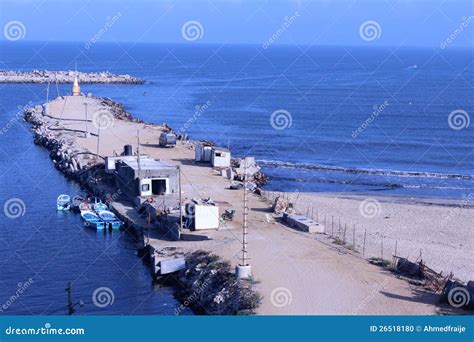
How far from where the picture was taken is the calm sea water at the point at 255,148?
22.1 metres

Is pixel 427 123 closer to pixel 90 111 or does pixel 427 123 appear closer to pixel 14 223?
pixel 90 111

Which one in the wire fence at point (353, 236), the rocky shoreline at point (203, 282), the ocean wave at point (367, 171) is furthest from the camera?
the ocean wave at point (367, 171)

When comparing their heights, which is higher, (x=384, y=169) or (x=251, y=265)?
(x=384, y=169)

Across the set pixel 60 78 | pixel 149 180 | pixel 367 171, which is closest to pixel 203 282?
pixel 149 180

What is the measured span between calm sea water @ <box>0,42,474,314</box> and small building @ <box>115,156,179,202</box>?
2532 millimetres

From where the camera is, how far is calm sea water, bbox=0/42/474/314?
72.5 ft

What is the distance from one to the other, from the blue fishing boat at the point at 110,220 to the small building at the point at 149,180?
1405 millimetres

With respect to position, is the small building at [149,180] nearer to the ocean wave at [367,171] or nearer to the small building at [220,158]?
the small building at [220,158]

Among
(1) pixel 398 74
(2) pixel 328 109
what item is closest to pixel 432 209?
(2) pixel 328 109

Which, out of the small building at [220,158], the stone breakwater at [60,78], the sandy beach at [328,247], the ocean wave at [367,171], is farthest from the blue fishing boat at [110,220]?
the stone breakwater at [60,78]

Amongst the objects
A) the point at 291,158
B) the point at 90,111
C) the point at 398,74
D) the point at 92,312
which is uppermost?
the point at 398,74

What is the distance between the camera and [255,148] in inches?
1848

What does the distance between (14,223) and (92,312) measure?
9.62 meters

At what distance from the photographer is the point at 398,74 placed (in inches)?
4508
